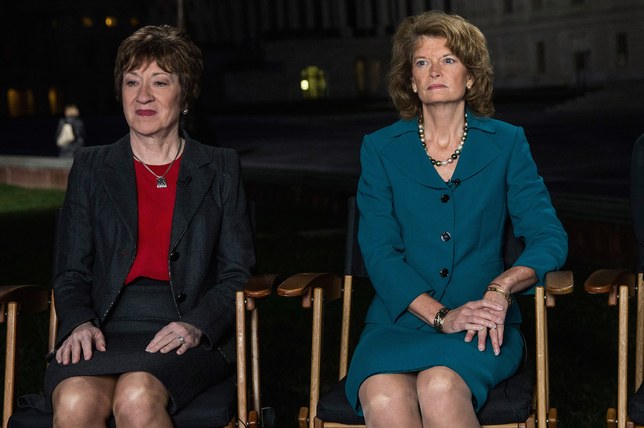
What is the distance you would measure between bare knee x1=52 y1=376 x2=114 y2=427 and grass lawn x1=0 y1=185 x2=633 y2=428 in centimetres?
188

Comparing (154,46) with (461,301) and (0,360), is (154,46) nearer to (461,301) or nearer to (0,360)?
(461,301)

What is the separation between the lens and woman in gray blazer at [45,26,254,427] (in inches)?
171

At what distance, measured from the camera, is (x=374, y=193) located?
4488mm

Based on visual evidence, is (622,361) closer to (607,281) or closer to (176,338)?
(607,281)

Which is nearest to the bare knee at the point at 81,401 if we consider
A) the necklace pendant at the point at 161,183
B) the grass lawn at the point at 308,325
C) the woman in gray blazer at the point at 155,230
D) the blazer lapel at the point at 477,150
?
the woman in gray blazer at the point at 155,230

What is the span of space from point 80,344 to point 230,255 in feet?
2.10

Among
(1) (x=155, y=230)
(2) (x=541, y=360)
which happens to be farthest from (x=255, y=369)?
(2) (x=541, y=360)

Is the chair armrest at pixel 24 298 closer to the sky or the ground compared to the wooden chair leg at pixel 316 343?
closer to the sky

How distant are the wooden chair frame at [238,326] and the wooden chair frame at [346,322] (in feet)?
0.35

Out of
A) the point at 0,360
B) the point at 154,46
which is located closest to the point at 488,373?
the point at 154,46

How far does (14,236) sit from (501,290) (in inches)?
400

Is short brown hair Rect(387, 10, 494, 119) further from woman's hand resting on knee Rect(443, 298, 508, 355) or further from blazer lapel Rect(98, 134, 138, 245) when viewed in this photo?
blazer lapel Rect(98, 134, 138, 245)

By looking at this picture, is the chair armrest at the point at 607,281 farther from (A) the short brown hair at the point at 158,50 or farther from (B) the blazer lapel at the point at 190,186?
(A) the short brown hair at the point at 158,50

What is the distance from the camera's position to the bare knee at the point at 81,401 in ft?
12.8
